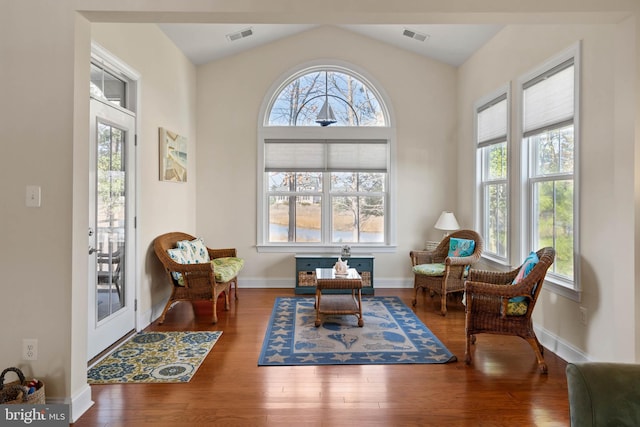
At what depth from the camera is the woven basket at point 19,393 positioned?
2230 mm

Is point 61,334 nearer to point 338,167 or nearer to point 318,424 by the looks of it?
point 318,424

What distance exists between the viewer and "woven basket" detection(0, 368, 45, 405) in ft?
7.32

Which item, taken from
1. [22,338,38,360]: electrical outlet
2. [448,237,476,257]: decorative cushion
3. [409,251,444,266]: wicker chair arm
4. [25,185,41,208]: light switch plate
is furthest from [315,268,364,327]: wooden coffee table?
[25,185,41,208]: light switch plate

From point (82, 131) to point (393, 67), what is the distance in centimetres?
488

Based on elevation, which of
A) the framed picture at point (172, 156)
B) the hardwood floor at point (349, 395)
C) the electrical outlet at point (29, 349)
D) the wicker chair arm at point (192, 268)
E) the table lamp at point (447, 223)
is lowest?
the hardwood floor at point (349, 395)

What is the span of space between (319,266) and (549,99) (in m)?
3.50

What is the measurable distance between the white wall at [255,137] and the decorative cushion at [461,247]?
84 centimetres

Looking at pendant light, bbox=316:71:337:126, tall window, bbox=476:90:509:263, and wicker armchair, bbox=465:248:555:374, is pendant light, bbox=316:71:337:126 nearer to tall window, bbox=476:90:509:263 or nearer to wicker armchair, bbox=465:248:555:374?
tall window, bbox=476:90:509:263

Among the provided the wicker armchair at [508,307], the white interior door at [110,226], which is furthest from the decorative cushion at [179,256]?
the wicker armchair at [508,307]

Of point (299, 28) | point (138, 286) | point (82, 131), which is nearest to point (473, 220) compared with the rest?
point (299, 28)

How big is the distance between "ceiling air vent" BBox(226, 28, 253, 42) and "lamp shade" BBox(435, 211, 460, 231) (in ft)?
12.2

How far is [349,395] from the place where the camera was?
2783mm

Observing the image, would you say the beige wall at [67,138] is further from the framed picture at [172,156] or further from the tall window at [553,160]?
the framed picture at [172,156]

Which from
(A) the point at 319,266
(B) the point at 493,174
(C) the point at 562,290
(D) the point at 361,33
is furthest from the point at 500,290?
(D) the point at 361,33
